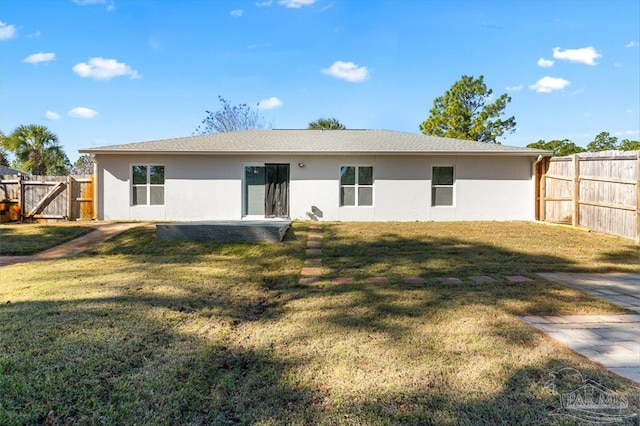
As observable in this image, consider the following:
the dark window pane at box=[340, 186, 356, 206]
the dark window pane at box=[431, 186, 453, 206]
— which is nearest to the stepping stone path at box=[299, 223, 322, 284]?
the dark window pane at box=[340, 186, 356, 206]

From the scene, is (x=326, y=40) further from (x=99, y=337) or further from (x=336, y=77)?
(x=99, y=337)

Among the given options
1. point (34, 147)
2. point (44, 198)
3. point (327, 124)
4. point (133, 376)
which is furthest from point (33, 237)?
point (327, 124)

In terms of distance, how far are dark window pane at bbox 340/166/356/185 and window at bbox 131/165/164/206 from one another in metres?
6.56

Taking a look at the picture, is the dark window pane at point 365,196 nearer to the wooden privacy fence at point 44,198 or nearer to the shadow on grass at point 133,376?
the wooden privacy fence at point 44,198

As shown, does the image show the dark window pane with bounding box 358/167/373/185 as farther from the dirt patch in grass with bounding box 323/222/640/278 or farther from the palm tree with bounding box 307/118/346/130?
the palm tree with bounding box 307/118/346/130

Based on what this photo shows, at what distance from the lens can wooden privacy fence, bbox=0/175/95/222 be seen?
13.5 meters

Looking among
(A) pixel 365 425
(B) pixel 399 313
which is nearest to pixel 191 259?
(B) pixel 399 313

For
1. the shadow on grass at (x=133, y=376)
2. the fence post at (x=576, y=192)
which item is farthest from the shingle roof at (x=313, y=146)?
the shadow on grass at (x=133, y=376)

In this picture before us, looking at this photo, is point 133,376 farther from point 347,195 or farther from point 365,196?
point 365,196

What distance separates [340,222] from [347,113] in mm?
21840

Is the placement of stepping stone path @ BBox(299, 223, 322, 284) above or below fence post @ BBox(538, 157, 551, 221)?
below

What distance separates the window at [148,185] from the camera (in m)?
13.3

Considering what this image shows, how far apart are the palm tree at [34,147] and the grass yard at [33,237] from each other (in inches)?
433

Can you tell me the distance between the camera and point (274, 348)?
322 centimetres
